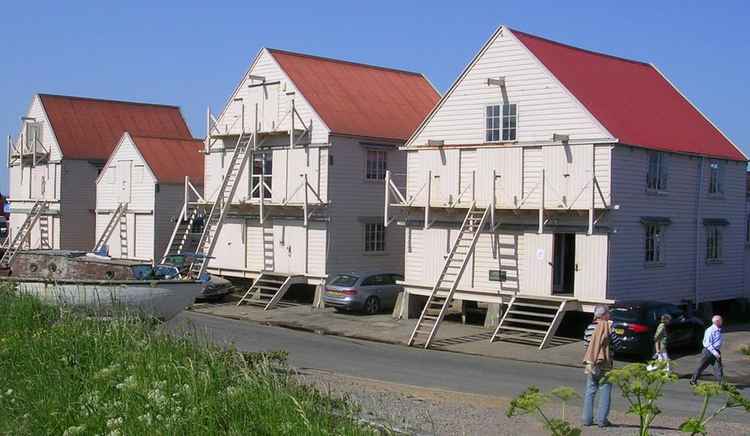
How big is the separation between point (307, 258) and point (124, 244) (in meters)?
12.5

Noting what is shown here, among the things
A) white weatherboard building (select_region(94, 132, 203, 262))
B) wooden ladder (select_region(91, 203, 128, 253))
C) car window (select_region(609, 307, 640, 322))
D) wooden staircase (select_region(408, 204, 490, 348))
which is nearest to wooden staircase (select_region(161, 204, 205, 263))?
white weatherboard building (select_region(94, 132, 203, 262))

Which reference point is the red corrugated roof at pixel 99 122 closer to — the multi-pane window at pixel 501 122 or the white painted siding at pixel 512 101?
the white painted siding at pixel 512 101

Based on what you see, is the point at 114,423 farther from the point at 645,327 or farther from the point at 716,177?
the point at 716,177

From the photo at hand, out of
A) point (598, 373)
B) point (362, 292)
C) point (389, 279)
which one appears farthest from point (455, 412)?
point (389, 279)

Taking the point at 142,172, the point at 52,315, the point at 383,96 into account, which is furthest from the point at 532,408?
the point at 142,172

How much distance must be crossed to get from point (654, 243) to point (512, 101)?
20.1ft

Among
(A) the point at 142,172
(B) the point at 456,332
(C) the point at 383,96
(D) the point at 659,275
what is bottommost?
Result: (B) the point at 456,332

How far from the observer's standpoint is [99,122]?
5212 cm

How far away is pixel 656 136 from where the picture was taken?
98.3 feet

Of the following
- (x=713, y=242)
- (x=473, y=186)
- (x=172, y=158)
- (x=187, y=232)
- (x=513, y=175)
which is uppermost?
(x=172, y=158)

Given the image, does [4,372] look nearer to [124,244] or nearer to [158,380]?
[158,380]

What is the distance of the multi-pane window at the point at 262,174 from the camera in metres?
38.2

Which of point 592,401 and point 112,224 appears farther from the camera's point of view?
point 112,224

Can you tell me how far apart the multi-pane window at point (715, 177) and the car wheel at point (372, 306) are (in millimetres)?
11892
